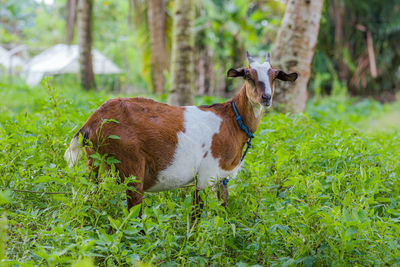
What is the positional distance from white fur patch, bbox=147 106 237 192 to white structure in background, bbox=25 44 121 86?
1935 cm

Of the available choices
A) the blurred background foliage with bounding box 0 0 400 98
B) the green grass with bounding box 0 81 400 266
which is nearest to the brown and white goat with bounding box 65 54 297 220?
the green grass with bounding box 0 81 400 266

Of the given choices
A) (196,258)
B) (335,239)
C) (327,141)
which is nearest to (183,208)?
(196,258)

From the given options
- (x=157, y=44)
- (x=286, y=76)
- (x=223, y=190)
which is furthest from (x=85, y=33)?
(x=223, y=190)

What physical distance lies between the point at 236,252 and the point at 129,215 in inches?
35.1

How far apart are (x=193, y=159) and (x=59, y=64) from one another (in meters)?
22.2

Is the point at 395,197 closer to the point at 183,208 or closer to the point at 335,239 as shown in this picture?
the point at 335,239

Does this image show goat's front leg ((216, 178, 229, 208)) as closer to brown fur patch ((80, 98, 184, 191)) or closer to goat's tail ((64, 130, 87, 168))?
brown fur patch ((80, 98, 184, 191))

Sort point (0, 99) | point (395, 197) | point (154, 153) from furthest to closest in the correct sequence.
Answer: point (0, 99)
point (395, 197)
point (154, 153)

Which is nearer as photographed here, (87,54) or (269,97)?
(269,97)

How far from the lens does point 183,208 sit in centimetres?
283

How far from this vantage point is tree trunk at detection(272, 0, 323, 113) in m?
6.64

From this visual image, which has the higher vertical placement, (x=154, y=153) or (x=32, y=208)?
(x=154, y=153)

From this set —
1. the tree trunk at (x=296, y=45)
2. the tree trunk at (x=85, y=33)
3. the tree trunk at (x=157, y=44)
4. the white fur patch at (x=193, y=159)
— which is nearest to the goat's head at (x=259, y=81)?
the white fur patch at (x=193, y=159)

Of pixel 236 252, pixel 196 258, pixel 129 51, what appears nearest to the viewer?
pixel 196 258
